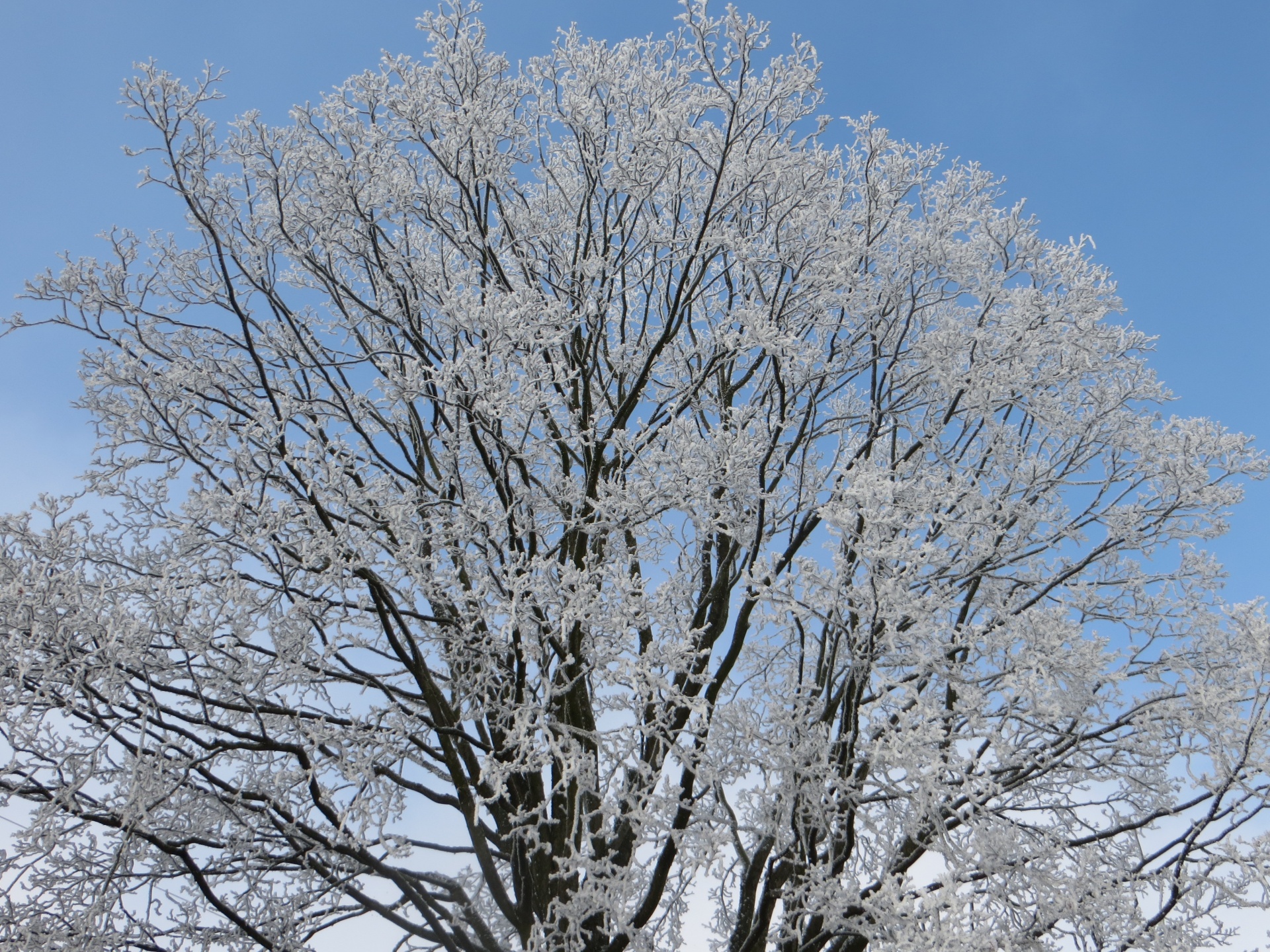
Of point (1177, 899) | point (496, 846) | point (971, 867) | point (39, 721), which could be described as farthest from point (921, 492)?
point (39, 721)

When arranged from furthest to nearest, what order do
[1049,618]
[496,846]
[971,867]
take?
1. [496,846]
2. [1049,618]
3. [971,867]

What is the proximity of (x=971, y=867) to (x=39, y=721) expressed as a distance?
6.09m

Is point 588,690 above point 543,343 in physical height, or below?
below

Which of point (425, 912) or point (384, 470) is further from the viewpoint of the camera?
point (384, 470)

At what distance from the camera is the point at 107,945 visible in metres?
6.67

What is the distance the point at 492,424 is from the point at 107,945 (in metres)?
4.55

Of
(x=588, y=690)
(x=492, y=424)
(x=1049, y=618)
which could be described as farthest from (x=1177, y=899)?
(x=492, y=424)

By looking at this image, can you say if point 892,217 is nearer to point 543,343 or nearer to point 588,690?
point 543,343

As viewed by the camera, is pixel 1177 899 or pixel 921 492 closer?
pixel 1177 899

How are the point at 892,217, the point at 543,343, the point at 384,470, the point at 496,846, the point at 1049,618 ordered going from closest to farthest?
1. the point at 1049,618
2. the point at 543,343
3. the point at 496,846
4. the point at 384,470
5. the point at 892,217

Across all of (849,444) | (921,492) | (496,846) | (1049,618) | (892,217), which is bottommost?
(496,846)

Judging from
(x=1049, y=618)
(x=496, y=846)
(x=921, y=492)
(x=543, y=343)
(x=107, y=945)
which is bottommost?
(x=107, y=945)

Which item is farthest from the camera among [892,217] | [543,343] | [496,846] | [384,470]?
[892,217]

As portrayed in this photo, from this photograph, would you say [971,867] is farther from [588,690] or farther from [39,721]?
[39,721]
